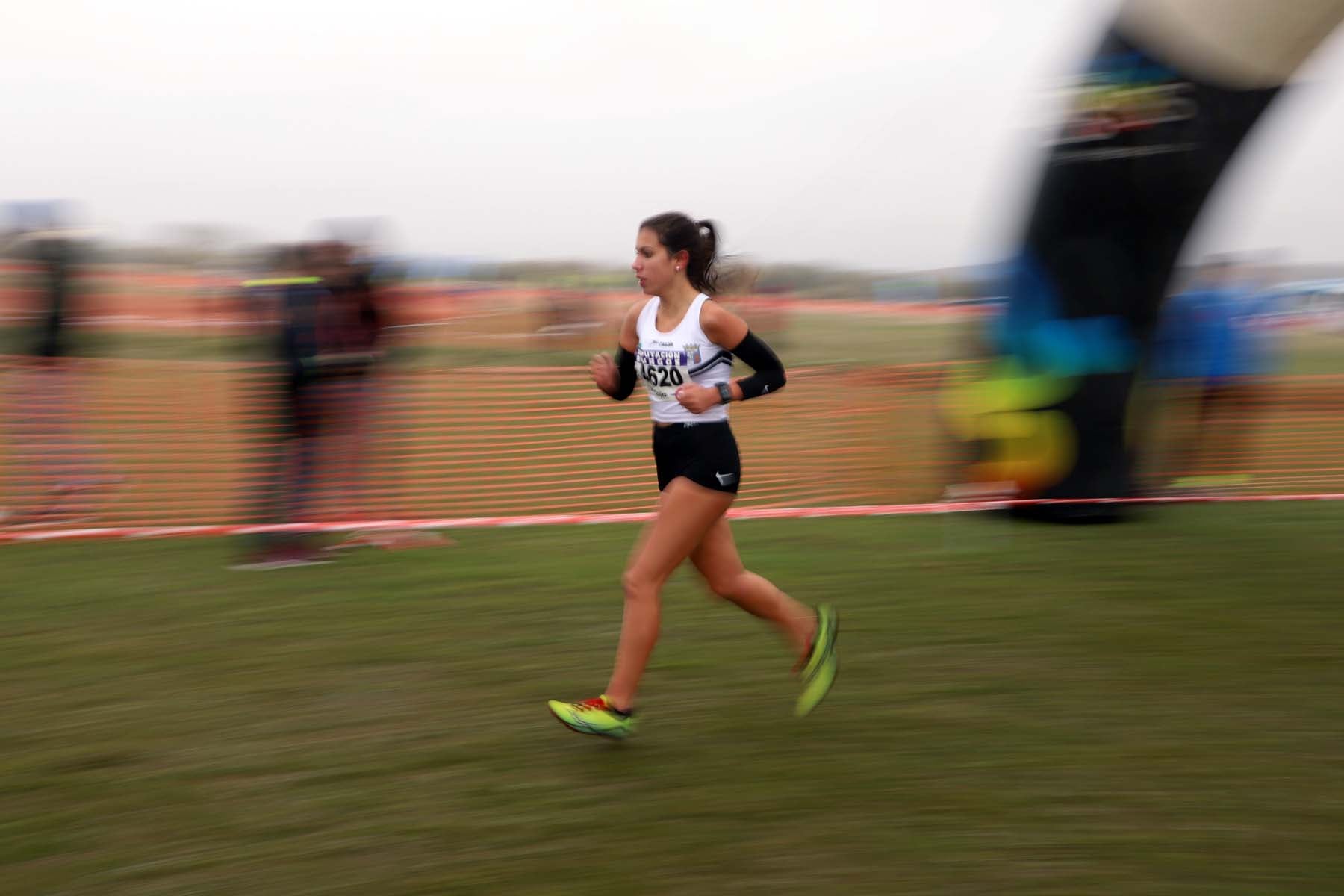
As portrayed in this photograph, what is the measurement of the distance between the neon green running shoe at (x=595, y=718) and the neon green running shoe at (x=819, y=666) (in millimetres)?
618

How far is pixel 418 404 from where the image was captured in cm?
1050

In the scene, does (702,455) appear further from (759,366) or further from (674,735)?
(674,735)

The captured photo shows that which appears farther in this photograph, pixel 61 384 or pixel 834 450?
pixel 834 450

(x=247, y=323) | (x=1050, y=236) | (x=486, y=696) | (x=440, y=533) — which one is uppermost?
(x=1050, y=236)

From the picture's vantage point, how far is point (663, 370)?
3.95m

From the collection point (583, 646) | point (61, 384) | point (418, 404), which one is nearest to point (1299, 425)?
point (418, 404)

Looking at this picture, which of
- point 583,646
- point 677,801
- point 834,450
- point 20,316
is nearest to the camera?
point 677,801

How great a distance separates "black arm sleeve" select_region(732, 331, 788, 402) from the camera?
13.0ft

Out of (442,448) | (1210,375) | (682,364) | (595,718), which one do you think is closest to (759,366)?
Result: (682,364)

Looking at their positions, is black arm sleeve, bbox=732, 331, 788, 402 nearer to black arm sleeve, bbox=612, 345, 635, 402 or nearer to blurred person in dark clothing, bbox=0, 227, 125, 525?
black arm sleeve, bbox=612, 345, 635, 402

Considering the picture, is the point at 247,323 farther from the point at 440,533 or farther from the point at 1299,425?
→ the point at 1299,425

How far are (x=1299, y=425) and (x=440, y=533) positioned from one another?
361 inches

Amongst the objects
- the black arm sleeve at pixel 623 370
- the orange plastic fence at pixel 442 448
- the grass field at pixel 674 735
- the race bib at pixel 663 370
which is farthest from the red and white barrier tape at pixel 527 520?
the race bib at pixel 663 370

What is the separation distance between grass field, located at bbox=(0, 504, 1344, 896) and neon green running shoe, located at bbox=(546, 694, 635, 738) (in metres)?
0.10
